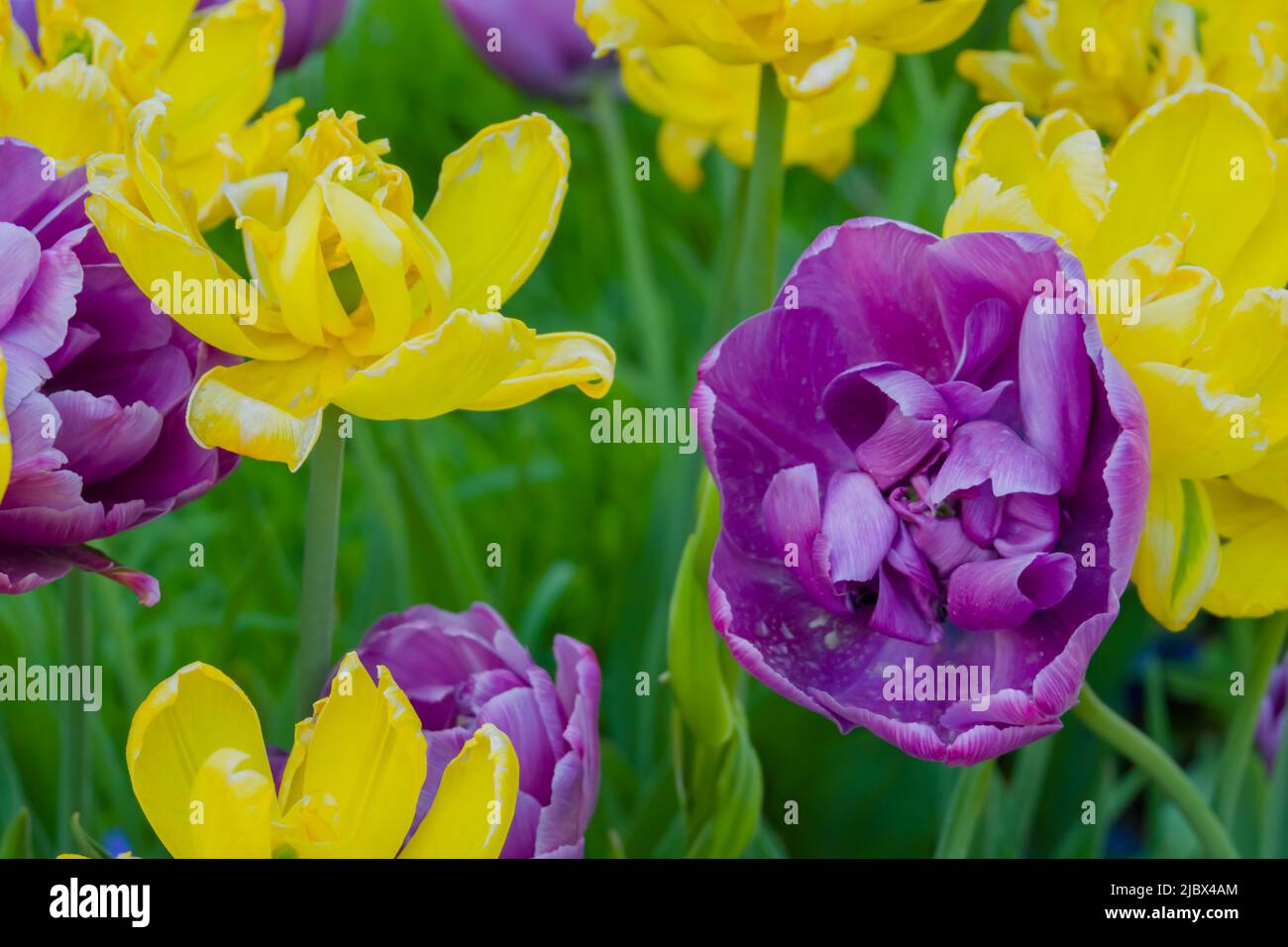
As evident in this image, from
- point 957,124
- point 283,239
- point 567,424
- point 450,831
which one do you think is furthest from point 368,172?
point 957,124

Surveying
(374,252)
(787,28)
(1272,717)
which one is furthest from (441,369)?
(1272,717)

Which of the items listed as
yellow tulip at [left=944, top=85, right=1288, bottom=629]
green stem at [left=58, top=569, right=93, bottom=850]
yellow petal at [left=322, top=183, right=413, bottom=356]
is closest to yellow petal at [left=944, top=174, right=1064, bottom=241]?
yellow tulip at [left=944, top=85, right=1288, bottom=629]

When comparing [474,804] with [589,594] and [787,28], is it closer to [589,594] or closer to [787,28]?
[787,28]

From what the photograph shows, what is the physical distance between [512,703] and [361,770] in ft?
0.15

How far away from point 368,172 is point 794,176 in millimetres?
713

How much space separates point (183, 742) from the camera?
0.30m

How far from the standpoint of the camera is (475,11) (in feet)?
1.82

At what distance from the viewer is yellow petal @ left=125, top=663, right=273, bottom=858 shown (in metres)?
0.29

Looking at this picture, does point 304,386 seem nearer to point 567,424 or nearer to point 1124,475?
point 1124,475

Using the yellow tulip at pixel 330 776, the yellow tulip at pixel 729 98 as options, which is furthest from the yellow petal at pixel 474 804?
the yellow tulip at pixel 729 98

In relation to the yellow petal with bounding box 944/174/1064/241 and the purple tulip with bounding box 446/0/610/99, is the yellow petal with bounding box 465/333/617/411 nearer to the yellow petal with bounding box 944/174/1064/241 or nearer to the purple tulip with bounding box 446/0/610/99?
the yellow petal with bounding box 944/174/1064/241

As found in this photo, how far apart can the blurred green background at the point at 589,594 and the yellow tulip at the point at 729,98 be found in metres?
0.04

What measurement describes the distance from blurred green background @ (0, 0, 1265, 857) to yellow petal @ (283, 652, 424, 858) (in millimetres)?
119

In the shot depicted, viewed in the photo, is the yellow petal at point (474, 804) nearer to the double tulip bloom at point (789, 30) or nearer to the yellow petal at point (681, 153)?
the double tulip bloom at point (789, 30)
